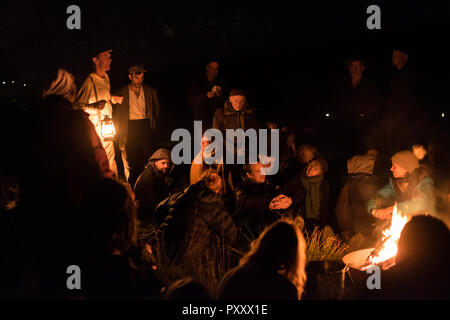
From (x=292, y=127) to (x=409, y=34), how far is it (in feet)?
13.5

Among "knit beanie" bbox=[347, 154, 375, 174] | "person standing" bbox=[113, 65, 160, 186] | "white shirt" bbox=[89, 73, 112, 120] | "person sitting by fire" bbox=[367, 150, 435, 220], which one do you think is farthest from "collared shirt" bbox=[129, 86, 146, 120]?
"person sitting by fire" bbox=[367, 150, 435, 220]

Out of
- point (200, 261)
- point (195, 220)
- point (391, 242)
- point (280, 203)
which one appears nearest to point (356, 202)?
point (280, 203)

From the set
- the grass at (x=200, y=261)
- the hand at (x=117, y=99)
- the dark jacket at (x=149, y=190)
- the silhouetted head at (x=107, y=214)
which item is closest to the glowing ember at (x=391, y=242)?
the grass at (x=200, y=261)

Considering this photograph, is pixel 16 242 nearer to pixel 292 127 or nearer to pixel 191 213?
pixel 191 213

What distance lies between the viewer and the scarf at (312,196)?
23.2ft

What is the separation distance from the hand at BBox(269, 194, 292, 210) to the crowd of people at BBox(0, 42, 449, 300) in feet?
0.04

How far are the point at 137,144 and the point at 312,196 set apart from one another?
3.41 metres

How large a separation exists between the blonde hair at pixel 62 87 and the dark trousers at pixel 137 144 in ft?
13.2

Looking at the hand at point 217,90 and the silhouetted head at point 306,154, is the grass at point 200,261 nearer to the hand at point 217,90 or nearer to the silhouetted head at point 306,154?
the silhouetted head at point 306,154

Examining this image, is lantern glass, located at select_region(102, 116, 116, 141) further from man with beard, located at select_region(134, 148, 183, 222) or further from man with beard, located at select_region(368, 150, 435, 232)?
man with beard, located at select_region(368, 150, 435, 232)

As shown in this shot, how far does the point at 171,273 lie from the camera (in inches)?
198

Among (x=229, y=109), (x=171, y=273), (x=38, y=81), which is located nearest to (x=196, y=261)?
(x=171, y=273)

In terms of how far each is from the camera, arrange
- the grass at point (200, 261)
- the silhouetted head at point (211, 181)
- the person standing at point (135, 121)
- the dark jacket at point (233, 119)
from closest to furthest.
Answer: the grass at point (200, 261) → the silhouetted head at point (211, 181) → the dark jacket at point (233, 119) → the person standing at point (135, 121)

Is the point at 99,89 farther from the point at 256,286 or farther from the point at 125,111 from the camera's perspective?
the point at 256,286
